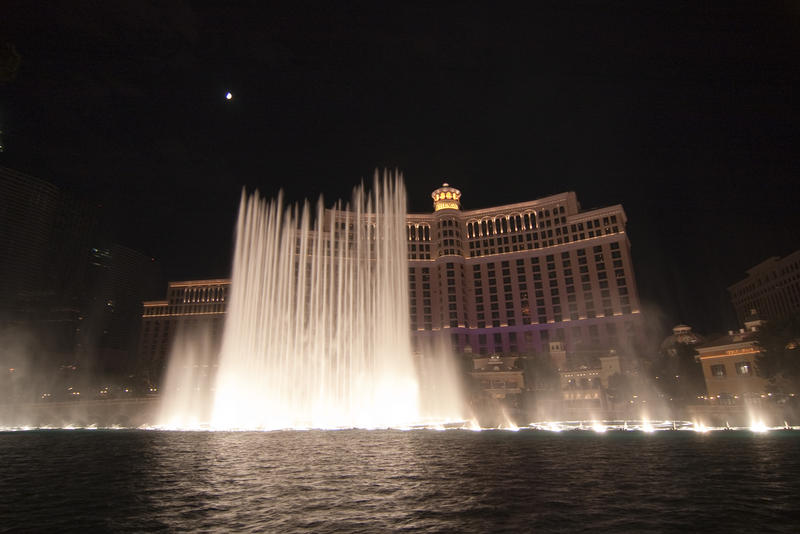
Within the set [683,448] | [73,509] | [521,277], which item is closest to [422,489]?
[73,509]

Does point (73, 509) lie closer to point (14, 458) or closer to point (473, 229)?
point (14, 458)

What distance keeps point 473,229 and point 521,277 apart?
21.2 metres

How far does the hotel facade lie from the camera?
10706 cm

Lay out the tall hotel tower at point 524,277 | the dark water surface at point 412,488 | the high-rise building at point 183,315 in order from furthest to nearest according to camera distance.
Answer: the high-rise building at point 183,315, the tall hotel tower at point 524,277, the dark water surface at point 412,488

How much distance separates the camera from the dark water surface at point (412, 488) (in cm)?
1261

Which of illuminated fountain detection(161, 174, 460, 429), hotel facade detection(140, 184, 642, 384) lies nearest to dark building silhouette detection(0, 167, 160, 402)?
hotel facade detection(140, 184, 642, 384)

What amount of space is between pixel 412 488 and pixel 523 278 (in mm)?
108017

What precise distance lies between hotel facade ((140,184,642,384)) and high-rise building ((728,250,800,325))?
4370 centimetres

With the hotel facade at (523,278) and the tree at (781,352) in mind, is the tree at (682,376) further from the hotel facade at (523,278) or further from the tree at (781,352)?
the hotel facade at (523,278)

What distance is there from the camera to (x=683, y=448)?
27.7 m

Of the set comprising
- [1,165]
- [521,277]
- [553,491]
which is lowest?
[553,491]

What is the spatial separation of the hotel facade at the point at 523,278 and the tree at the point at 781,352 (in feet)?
146

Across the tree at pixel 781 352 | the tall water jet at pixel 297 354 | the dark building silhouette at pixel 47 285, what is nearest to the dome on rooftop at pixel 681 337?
the tree at pixel 781 352

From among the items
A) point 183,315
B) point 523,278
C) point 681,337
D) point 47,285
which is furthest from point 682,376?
point 47,285
